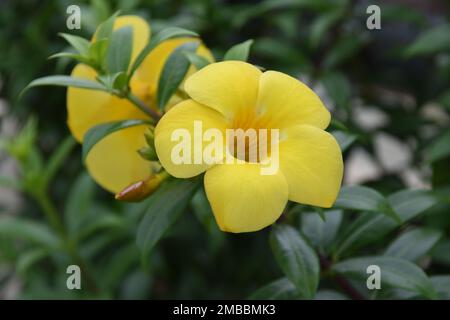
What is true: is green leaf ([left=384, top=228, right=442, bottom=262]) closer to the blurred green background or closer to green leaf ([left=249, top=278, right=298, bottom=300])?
the blurred green background

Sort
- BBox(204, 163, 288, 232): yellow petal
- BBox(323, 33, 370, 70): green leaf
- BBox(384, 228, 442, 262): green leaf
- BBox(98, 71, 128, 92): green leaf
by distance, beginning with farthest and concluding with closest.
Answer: BBox(323, 33, 370, 70): green leaf < BBox(384, 228, 442, 262): green leaf < BBox(98, 71, 128, 92): green leaf < BBox(204, 163, 288, 232): yellow petal

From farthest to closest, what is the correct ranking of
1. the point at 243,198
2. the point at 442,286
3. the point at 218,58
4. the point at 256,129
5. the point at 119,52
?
the point at 218,58, the point at 442,286, the point at 119,52, the point at 256,129, the point at 243,198

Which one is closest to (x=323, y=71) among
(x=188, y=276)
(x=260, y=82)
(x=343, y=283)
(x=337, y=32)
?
(x=337, y=32)

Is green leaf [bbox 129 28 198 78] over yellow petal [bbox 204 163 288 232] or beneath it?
over

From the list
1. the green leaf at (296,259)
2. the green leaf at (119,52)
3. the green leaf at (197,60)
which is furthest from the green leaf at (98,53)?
the green leaf at (296,259)

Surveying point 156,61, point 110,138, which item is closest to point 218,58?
point 156,61

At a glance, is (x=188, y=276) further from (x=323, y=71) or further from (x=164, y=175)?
(x=164, y=175)

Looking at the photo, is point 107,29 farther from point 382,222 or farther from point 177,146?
point 382,222

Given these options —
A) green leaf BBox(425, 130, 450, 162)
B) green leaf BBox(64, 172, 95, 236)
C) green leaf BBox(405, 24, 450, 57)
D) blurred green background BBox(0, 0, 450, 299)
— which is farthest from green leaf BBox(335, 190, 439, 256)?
green leaf BBox(64, 172, 95, 236)
